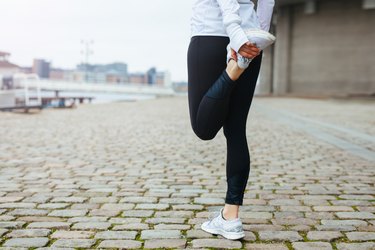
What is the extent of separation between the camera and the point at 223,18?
2.42 metres

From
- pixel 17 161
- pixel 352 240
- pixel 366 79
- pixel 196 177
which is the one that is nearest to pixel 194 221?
pixel 352 240

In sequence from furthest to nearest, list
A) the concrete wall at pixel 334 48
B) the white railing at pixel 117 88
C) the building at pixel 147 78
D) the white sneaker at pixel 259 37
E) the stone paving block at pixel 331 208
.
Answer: the building at pixel 147 78 → the white railing at pixel 117 88 → the concrete wall at pixel 334 48 → the stone paving block at pixel 331 208 → the white sneaker at pixel 259 37

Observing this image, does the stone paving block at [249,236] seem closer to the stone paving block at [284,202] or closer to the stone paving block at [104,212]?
the stone paving block at [284,202]

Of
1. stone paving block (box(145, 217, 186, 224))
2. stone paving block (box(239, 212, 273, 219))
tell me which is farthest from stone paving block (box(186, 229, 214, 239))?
stone paving block (box(239, 212, 273, 219))

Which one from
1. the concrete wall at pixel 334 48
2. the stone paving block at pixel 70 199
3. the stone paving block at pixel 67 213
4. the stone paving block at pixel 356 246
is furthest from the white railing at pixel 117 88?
the stone paving block at pixel 356 246

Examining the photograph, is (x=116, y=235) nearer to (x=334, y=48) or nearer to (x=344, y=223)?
(x=344, y=223)

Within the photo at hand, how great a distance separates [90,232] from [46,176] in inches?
84.1

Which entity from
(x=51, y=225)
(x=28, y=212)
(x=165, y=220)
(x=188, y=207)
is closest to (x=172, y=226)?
(x=165, y=220)

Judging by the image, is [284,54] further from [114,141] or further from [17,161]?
[17,161]

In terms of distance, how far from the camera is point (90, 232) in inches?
113

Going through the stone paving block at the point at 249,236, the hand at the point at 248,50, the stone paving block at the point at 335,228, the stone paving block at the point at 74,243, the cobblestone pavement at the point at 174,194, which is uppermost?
the hand at the point at 248,50

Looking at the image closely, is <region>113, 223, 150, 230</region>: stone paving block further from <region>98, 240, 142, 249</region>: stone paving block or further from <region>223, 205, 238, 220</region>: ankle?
<region>223, 205, 238, 220</region>: ankle

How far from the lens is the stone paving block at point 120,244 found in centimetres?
261

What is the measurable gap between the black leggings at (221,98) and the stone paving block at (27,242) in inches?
42.4
